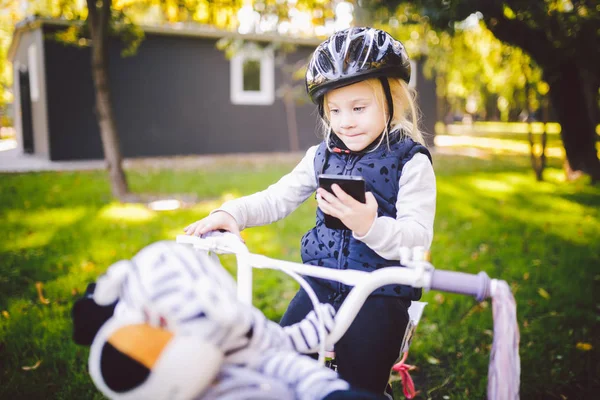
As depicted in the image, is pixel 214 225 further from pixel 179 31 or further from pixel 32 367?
pixel 179 31

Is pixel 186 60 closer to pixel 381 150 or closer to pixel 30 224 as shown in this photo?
pixel 30 224

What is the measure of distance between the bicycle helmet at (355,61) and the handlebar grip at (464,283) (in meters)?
1.02

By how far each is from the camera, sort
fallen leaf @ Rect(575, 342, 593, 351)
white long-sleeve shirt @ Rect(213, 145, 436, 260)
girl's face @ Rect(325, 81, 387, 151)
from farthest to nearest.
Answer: fallen leaf @ Rect(575, 342, 593, 351)
girl's face @ Rect(325, 81, 387, 151)
white long-sleeve shirt @ Rect(213, 145, 436, 260)

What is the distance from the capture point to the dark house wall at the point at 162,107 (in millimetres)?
13477

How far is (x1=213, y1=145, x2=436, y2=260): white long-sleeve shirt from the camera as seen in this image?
5.76 feet

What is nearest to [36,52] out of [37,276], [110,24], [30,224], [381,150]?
Result: [110,24]

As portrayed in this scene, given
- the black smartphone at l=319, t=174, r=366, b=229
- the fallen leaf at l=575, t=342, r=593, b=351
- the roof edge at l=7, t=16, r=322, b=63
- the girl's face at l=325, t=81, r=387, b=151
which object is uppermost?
the roof edge at l=7, t=16, r=322, b=63

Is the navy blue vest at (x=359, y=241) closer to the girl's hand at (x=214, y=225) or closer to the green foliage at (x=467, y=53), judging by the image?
the girl's hand at (x=214, y=225)

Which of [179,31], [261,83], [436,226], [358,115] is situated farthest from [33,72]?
[358,115]

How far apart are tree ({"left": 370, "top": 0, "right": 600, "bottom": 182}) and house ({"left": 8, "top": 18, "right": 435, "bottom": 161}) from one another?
653 cm

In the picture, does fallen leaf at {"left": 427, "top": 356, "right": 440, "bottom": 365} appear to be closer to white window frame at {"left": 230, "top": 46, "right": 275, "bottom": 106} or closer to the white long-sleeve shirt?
the white long-sleeve shirt

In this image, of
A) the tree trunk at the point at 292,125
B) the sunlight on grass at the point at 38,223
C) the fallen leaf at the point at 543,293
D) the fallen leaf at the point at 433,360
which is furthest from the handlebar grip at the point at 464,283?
the tree trunk at the point at 292,125

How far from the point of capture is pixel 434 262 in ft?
17.9

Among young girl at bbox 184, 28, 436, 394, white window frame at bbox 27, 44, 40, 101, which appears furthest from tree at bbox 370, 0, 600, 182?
white window frame at bbox 27, 44, 40, 101
